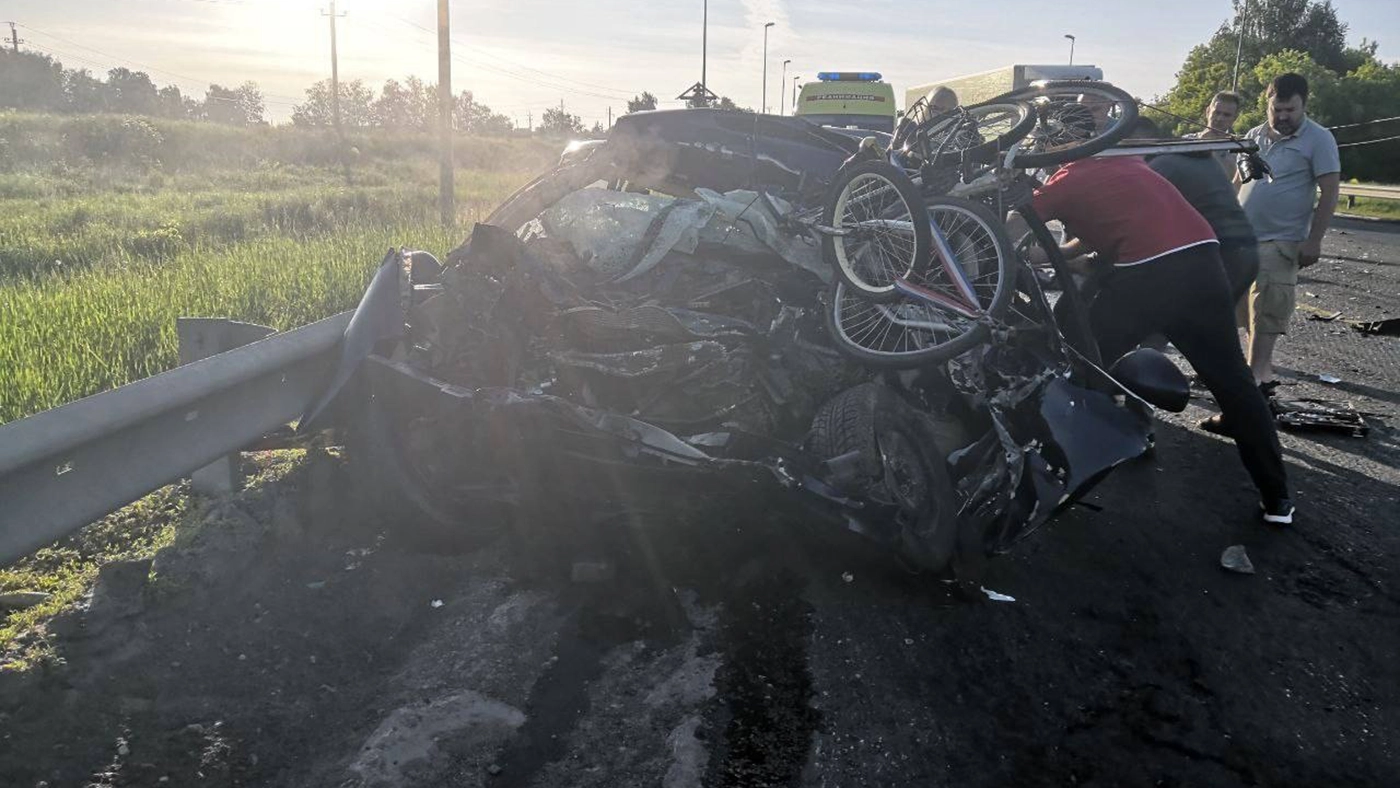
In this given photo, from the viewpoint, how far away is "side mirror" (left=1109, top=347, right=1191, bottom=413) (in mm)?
3727

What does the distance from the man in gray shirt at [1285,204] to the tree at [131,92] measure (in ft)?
220

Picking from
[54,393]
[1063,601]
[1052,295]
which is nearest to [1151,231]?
[1052,295]

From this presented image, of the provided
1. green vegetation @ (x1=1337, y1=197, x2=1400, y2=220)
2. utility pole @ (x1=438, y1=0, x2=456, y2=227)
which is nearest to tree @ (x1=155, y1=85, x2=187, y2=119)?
utility pole @ (x1=438, y1=0, x2=456, y2=227)

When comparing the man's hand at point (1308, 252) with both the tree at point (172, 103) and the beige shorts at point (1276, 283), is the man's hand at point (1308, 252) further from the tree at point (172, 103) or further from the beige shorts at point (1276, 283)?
the tree at point (172, 103)

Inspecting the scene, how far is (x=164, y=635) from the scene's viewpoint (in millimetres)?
3086

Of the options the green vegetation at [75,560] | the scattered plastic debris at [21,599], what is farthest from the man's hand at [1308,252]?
the scattered plastic debris at [21,599]

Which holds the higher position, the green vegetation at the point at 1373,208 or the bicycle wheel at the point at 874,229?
the green vegetation at the point at 1373,208

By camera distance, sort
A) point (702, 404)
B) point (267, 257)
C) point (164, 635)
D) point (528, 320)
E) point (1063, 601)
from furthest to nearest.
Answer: point (267, 257), point (528, 320), point (702, 404), point (1063, 601), point (164, 635)

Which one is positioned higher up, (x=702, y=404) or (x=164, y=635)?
(x=702, y=404)

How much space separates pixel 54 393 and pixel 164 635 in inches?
73.7

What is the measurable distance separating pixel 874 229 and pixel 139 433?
2.92 meters

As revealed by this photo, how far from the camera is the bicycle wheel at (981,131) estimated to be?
4059 mm

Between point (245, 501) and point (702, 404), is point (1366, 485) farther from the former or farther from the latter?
point (245, 501)

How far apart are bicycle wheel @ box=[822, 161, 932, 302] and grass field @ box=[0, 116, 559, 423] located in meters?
3.51
